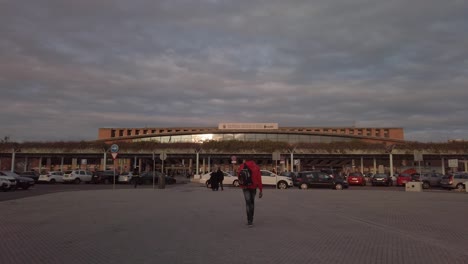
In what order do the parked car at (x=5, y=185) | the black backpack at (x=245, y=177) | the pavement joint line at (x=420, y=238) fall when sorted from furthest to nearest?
1. the parked car at (x=5, y=185)
2. the black backpack at (x=245, y=177)
3. the pavement joint line at (x=420, y=238)

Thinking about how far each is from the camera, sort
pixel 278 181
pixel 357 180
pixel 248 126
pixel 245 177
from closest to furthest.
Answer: pixel 245 177 → pixel 278 181 → pixel 357 180 → pixel 248 126

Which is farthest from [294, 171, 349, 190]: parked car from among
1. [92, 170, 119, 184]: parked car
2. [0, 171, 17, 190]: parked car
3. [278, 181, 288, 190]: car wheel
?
[92, 170, 119, 184]: parked car

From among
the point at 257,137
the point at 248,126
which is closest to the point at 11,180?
the point at 257,137

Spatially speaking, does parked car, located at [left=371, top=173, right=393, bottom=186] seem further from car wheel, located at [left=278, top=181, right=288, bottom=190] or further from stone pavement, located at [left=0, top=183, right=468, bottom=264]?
stone pavement, located at [left=0, top=183, right=468, bottom=264]

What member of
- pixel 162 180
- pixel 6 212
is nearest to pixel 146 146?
pixel 162 180

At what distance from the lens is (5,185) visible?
2658 centimetres

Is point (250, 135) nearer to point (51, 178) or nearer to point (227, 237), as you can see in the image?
point (51, 178)

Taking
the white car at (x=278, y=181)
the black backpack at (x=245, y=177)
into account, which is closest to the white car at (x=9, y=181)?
the white car at (x=278, y=181)

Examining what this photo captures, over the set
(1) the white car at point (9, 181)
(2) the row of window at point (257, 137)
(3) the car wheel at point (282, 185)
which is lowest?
(3) the car wheel at point (282, 185)

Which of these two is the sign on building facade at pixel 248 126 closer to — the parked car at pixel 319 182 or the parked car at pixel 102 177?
the parked car at pixel 102 177

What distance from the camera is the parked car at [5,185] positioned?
2638 centimetres

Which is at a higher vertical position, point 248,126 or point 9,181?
point 248,126

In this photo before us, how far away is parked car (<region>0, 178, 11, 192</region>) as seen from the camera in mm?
26375

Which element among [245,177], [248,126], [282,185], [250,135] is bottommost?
[282,185]
